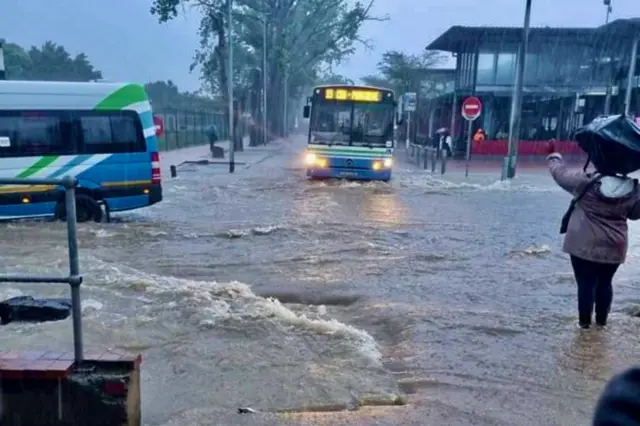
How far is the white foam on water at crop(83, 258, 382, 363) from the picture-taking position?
596 centimetres

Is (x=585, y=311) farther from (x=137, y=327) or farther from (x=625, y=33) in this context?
(x=625, y=33)

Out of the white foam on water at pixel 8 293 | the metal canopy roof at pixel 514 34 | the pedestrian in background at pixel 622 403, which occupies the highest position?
the metal canopy roof at pixel 514 34

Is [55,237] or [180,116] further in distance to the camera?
[180,116]

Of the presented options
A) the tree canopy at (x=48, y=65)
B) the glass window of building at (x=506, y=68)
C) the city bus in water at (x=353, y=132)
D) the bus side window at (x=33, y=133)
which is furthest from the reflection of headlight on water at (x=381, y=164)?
the tree canopy at (x=48, y=65)

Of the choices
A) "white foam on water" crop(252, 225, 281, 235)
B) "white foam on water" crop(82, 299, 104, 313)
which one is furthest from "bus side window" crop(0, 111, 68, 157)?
"white foam on water" crop(82, 299, 104, 313)

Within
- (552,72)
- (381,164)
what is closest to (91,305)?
(381,164)

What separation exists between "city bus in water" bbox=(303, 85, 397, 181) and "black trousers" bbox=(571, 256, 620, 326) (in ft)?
44.0

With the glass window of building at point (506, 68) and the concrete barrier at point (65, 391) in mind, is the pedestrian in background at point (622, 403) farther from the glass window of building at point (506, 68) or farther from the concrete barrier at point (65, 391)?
the glass window of building at point (506, 68)

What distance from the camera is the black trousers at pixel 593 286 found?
5527 millimetres

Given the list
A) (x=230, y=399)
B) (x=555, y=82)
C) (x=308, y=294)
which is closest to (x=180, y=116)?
(x=555, y=82)

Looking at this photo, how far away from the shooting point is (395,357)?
5402 millimetres

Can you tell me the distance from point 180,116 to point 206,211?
28335 mm

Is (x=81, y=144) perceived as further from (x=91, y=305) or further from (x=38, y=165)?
(x=91, y=305)

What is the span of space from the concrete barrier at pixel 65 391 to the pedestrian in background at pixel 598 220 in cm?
378
